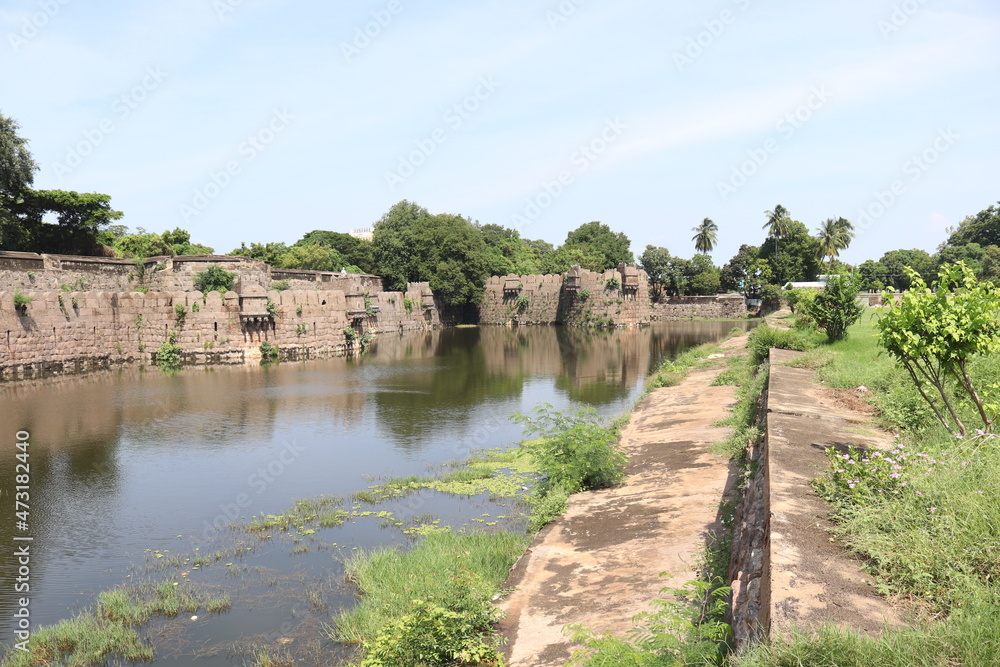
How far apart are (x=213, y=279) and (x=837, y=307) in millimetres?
29146

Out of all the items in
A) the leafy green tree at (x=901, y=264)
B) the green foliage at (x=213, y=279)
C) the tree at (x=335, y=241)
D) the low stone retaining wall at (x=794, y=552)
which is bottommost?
the low stone retaining wall at (x=794, y=552)

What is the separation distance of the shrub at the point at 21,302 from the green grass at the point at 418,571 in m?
22.3

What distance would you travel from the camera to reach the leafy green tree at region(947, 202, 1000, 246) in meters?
59.4

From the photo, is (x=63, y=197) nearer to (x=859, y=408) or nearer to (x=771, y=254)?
(x=859, y=408)

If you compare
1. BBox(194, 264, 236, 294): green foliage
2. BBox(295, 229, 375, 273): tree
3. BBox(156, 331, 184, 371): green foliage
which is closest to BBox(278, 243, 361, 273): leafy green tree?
BBox(295, 229, 375, 273): tree

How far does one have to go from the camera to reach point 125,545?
9094mm

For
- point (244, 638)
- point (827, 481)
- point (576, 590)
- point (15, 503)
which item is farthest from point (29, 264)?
point (827, 481)

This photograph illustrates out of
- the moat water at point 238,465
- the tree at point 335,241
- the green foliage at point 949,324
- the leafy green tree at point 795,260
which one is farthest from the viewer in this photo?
the tree at point 335,241

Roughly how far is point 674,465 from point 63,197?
128 ft

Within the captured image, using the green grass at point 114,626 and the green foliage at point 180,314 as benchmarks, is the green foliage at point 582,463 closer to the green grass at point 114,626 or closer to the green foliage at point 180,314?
the green grass at point 114,626

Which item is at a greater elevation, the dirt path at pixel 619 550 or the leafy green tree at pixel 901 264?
the leafy green tree at pixel 901 264

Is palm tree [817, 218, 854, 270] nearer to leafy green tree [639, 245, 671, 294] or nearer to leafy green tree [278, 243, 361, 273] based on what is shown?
leafy green tree [639, 245, 671, 294]

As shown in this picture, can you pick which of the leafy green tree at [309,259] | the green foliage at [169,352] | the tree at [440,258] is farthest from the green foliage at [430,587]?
the leafy green tree at [309,259]

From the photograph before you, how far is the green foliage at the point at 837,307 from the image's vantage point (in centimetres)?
1675
